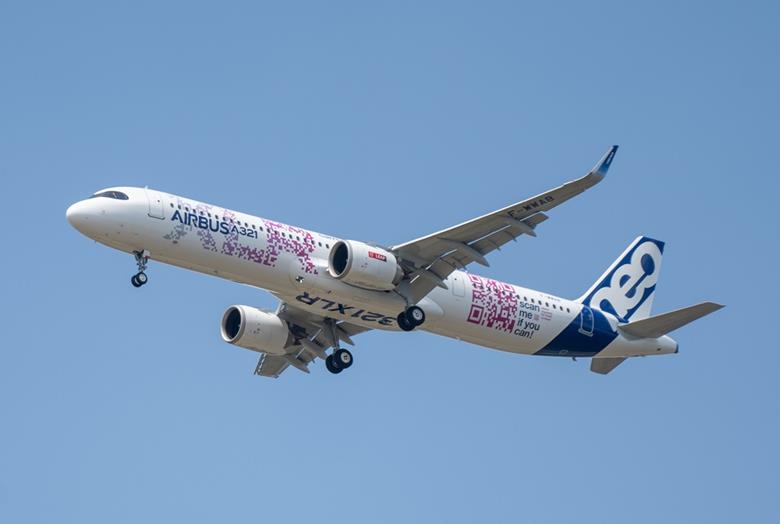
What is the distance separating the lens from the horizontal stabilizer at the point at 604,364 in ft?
169

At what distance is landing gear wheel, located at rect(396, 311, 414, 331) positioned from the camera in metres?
45.7

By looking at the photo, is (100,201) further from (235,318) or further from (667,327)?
(667,327)

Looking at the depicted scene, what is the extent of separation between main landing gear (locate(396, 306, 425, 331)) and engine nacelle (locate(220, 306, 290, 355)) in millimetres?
6429

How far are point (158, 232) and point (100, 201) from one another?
208cm

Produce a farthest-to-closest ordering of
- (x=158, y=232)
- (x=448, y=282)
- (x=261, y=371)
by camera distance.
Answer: (x=261, y=371), (x=448, y=282), (x=158, y=232)

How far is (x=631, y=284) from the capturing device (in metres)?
53.8

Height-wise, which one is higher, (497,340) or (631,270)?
(631,270)

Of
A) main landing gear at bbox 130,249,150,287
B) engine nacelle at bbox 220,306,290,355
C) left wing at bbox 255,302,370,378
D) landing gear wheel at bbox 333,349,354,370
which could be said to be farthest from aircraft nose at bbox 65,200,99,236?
landing gear wheel at bbox 333,349,354,370

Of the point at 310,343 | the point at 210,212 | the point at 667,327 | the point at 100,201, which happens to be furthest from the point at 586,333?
the point at 100,201

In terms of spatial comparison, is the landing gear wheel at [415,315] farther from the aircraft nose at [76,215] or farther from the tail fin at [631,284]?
the aircraft nose at [76,215]

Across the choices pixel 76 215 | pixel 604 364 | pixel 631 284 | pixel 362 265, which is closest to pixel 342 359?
pixel 362 265

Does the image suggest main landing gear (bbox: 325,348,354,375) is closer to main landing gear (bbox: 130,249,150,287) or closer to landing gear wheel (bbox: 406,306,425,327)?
landing gear wheel (bbox: 406,306,425,327)

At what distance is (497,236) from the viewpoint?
44375mm

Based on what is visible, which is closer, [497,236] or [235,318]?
[497,236]
